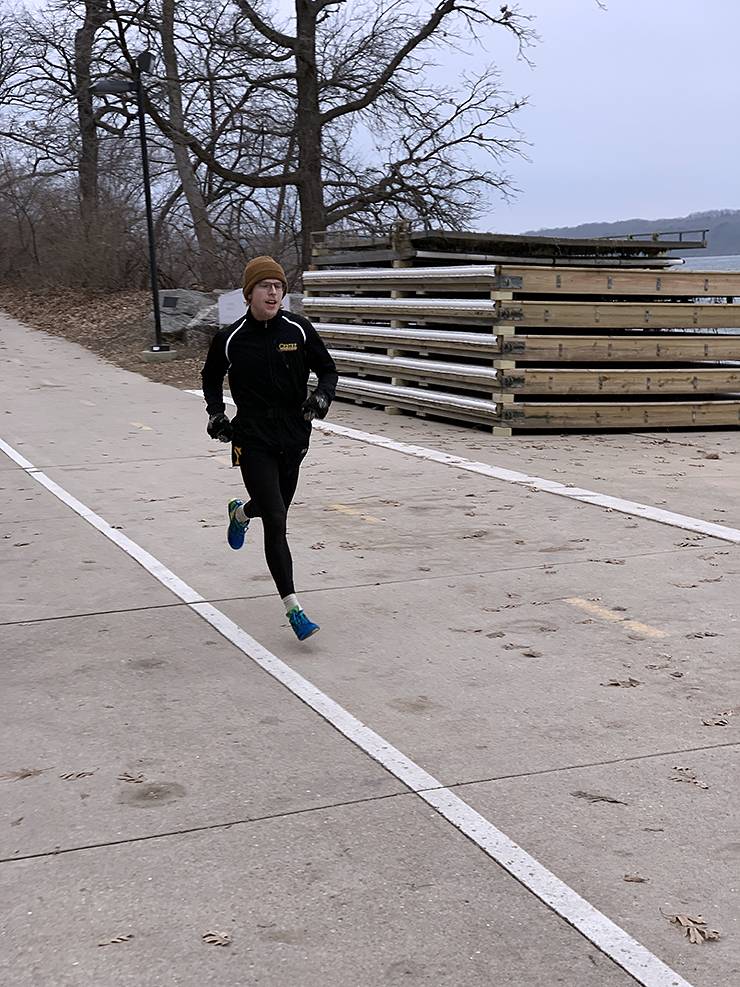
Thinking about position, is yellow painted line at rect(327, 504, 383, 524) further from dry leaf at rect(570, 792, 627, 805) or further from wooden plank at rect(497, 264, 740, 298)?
dry leaf at rect(570, 792, 627, 805)

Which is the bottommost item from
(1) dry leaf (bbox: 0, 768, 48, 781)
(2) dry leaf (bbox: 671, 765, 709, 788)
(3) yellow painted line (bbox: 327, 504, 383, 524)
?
(3) yellow painted line (bbox: 327, 504, 383, 524)

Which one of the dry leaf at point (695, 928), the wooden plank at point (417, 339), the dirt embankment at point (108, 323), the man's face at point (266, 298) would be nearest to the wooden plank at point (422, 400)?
the wooden plank at point (417, 339)

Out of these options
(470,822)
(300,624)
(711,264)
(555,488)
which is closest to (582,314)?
(555,488)

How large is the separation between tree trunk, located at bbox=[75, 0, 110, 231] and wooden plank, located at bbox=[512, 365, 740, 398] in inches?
661

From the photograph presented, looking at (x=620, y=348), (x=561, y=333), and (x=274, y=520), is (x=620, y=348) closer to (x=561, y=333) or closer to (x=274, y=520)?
(x=561, y=333)

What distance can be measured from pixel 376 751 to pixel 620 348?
391 inches

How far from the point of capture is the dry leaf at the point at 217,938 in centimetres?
334

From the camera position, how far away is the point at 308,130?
1054 inches

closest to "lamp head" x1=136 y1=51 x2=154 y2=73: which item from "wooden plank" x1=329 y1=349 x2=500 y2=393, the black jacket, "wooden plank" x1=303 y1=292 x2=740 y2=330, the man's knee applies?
"wooden plank" x1=329 y1=349 x2=500 y2=393

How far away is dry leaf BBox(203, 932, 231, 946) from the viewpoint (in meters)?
3.34

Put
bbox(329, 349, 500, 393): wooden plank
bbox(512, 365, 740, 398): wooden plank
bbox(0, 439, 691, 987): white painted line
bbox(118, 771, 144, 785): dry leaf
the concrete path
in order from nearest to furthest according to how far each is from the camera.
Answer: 1. bbox(0, 439, 691, 987): white painted line
2. the concrete path
3. bbox(118, 771, 144, 785): dry leaf
4. bbox(512, 365, 740, 398): wooden plank
5. bbox(329, 349, 500, 393): wooden plank

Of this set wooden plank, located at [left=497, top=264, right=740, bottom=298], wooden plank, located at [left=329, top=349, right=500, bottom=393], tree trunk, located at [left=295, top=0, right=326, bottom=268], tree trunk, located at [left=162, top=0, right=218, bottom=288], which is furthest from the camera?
tree trunk, located at [left=162, top=0, right=218, bottom=288]

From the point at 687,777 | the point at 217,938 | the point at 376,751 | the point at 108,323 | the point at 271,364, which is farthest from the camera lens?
the point at 108,323

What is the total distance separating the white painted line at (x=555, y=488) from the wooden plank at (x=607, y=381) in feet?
4.58
